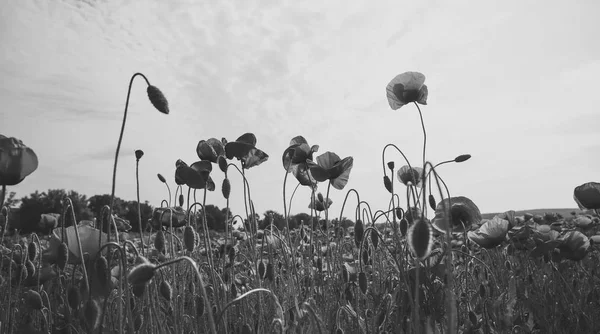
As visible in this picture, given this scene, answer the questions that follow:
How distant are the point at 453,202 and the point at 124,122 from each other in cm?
152

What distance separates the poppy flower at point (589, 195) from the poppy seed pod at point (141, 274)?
295 centimetres

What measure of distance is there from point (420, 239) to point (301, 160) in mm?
2049

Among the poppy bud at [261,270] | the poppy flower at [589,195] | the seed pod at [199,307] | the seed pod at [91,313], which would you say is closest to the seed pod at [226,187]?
the poppy bud at [261,270]

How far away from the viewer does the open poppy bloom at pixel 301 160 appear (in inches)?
116

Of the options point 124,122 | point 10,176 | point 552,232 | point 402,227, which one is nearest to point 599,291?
point 552,232

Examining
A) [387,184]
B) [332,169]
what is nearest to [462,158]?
[387,184]

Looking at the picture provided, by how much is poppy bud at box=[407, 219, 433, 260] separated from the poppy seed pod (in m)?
0.66

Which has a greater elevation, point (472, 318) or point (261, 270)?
point (261, 270)

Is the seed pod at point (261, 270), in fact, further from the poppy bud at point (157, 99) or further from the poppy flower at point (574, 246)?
the poppy flower at point (574, 246)

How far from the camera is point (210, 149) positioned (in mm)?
2613

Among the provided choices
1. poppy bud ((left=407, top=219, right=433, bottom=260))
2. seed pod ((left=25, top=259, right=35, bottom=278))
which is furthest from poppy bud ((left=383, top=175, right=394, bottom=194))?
seed pod ((left=25, top=259, right=35, bottom=278))

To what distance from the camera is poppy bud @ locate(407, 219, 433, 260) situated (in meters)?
1.12

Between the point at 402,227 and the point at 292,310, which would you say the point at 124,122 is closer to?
the point at 292,310

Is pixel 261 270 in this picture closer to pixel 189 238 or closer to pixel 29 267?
pixel 189 238
